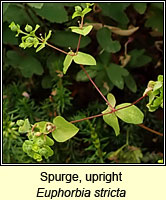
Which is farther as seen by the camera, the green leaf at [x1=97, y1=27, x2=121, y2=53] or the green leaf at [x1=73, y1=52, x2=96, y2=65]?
the green leaf at [x1=97, y1=27, x2=121, y2=53]

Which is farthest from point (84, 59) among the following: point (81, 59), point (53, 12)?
point (53, 12)

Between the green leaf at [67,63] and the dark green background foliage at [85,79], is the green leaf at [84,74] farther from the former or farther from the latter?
the green leaf at [67,63]

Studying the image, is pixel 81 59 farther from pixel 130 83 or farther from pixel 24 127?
pixel 130 83

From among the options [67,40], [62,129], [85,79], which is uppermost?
[67,40]

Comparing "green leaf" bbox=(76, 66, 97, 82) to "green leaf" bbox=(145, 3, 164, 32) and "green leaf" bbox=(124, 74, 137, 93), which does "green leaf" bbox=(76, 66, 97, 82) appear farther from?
"green leaf" bbox=(145, 3, 164, 32)

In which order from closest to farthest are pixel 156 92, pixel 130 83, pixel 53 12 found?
pixel 156 92 → pixel 53 12 → pixel 130 83

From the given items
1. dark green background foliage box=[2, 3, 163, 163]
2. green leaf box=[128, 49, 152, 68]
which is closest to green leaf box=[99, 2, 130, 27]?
dark green background foliage box=[2, 3, 163, 163]

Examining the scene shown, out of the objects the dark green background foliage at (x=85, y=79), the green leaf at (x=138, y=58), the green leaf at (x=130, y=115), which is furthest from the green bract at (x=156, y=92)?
the green leaf at (x=138, y=58)
